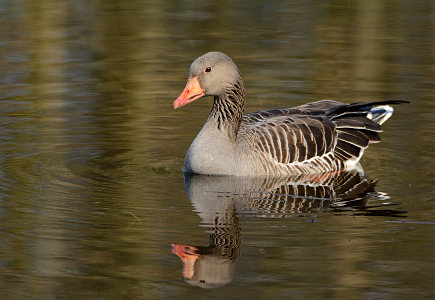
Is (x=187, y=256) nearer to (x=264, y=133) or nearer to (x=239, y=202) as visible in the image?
(x=239, y=202)

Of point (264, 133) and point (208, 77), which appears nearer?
point (208, 77)

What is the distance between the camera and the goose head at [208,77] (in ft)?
39.2

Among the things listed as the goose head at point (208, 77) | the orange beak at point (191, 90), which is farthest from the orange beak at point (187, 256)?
the orange beak at point (191, 90)

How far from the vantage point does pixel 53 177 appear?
38.1 ft

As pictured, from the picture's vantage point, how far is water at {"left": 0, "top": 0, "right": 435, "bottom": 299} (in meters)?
8.32

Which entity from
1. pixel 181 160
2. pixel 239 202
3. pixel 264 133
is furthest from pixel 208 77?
pixel 239 202

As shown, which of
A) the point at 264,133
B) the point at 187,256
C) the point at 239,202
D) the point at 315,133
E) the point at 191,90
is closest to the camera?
the point at 187,256

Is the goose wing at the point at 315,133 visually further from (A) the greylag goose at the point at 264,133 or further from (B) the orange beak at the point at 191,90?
(B) the orange beak at the point at 191,90

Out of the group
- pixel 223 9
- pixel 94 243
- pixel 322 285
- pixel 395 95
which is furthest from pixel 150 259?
pixel 223 9

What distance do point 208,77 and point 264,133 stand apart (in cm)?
111

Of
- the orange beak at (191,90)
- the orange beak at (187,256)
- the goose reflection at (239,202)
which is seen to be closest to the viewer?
the orange beak at (187,256)

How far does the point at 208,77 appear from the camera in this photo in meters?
12.0

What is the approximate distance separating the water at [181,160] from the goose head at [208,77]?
1.05 metres

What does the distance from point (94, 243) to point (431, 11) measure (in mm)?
15276
